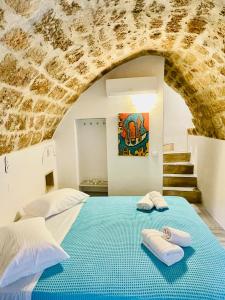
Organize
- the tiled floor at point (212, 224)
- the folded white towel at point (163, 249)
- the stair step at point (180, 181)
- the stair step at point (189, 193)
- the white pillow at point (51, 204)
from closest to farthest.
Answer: the folded white towel at point (163, 249), the white pillow at point (51, 204), the tiled floor at point (212, 224), the stair step at point (189, 193), the stair step at point (180, 181)

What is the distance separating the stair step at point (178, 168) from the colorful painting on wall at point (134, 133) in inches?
48.0

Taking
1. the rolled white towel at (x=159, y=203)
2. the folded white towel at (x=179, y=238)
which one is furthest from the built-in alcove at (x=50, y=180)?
the folded white towel at (x=179, y=238)

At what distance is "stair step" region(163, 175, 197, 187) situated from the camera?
13.1 ft

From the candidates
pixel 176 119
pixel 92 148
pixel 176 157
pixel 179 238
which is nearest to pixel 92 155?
pixel 92 148

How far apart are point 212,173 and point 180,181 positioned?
0.84 metres

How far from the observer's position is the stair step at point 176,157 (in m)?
4.34

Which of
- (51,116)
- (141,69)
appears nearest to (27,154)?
(51,116)

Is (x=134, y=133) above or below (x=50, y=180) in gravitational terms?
above

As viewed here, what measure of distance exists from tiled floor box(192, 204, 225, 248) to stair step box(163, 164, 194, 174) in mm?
753

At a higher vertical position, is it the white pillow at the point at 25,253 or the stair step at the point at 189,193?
the white pillow at the point at 25,253

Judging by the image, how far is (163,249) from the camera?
→ 59.7 inches

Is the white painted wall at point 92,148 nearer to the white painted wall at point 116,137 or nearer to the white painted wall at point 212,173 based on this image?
the white painted wall at point 116,137

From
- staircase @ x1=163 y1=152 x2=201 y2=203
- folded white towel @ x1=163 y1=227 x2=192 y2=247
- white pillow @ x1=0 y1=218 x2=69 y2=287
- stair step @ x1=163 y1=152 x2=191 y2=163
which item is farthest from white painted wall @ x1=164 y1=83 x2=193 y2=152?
white pillow @ x1=0 y1=218 x2=69 y2=287

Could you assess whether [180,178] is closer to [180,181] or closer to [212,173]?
[180,181]
